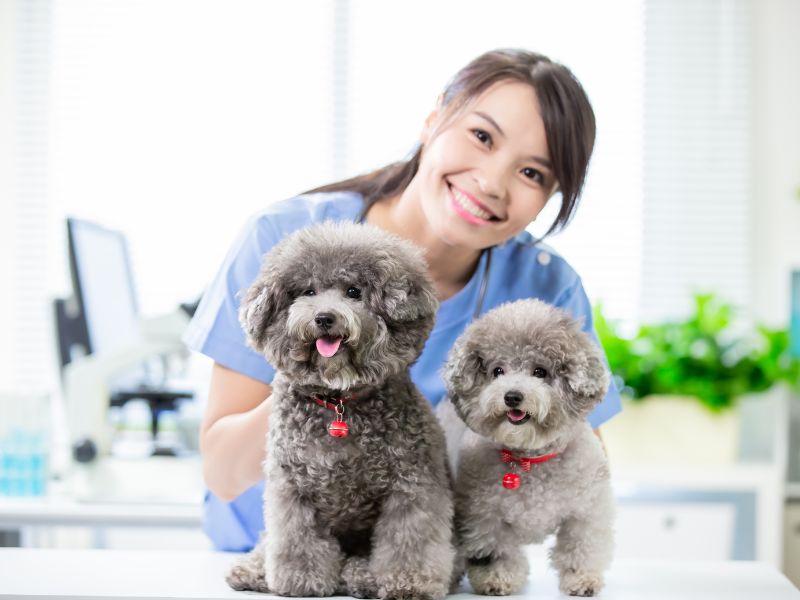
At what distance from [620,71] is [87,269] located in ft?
8.29

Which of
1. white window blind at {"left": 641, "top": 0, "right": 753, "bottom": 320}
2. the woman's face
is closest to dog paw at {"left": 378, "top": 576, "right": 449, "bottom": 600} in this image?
the woman's face

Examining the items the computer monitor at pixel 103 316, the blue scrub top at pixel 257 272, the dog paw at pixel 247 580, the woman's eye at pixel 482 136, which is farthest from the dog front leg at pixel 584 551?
the computer monitor at pixel 103 316

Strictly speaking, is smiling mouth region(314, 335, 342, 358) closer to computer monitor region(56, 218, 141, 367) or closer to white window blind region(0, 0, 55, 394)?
computer monitor region(56, 218, 141, 367)

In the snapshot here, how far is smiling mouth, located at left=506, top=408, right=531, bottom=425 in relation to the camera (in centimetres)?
96

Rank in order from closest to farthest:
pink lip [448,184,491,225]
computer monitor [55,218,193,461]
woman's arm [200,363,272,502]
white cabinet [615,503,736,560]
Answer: woman's arm [200,363,272,502]
pink lip [448,184,491,225]
computer monitor [55,218,193,461]
white cabinet [615,503,736,560]

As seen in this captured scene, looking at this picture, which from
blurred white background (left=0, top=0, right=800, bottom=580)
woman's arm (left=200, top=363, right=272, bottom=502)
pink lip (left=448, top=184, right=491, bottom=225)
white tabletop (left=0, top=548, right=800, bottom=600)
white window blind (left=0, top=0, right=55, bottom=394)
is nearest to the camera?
white tabletop (left=0, top=548, right=800, bottom=600)

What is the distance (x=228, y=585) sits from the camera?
1074 mm

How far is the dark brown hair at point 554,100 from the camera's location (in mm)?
1296

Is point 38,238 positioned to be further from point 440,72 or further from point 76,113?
point 440,72

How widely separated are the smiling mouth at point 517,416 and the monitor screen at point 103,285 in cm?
197

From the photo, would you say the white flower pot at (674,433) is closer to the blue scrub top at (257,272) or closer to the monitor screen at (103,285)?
the blue scrub top at (257,272)

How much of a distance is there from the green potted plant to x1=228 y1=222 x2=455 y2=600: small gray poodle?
2.04 m

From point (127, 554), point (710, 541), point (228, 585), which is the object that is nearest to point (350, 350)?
point (228, 585)

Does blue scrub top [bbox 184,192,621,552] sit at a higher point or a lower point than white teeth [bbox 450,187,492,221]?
lower
